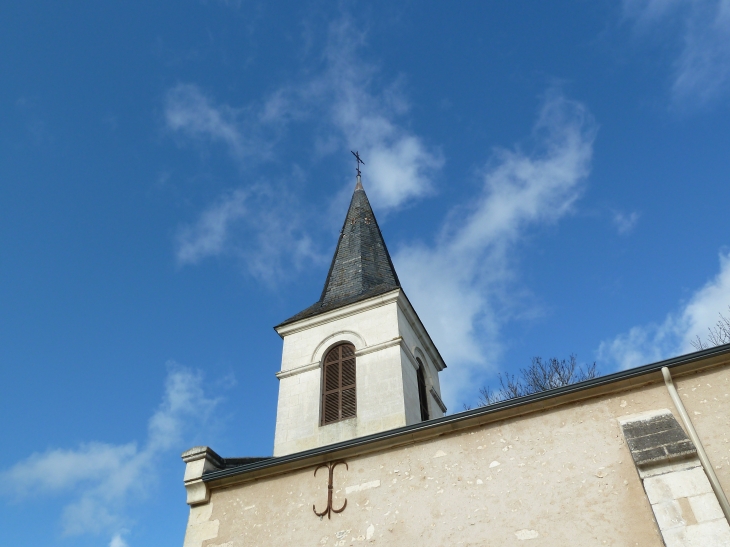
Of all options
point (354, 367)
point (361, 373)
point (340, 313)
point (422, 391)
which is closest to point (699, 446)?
point (361, 373)

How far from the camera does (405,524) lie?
6.97 metres

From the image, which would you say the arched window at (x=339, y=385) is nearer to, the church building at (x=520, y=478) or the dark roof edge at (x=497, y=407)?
the church building at (x=520, y=478)

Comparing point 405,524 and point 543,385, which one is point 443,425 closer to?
point 405,524

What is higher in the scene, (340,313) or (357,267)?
(357,267)

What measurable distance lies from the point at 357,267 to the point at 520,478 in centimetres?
912

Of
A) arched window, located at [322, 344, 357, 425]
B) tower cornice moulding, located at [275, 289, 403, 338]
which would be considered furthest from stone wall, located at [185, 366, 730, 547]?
tower cornice moulding, located at [275, 289, 403, 338]

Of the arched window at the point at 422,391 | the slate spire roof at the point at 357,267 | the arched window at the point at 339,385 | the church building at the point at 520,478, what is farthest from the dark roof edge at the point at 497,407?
the slate spire roof at the point at 357,267

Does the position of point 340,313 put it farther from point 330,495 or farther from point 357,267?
point 330,495

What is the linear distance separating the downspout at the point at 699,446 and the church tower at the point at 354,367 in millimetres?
5116

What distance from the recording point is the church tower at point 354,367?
1125 cm

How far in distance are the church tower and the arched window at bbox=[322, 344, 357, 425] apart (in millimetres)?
22

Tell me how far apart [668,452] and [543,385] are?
44.0 feet

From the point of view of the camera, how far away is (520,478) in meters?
6.75

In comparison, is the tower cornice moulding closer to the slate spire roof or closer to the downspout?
the slate spire roof
